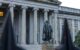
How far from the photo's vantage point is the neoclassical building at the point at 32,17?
53062mm

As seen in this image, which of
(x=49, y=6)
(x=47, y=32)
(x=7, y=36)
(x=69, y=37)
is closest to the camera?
(x=7, y=36)

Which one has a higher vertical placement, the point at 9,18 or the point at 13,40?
the point at 9,18

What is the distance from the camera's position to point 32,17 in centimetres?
5731

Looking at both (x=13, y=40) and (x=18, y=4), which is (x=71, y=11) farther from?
(x=13, y=40)

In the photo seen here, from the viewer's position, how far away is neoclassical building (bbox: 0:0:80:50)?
53.1 m

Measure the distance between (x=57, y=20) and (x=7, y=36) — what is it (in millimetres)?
58021

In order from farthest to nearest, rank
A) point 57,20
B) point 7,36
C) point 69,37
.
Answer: point 57,20 → point 69,37 → point 7,36

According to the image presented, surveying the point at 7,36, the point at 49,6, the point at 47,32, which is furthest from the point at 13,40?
the point at 49,6

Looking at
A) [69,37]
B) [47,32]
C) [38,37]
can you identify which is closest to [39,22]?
[38,37]

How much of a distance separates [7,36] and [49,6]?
177 ft

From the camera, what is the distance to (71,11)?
64.7m

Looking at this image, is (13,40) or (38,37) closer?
(13,40)

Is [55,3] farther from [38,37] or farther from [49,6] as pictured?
[38,37]

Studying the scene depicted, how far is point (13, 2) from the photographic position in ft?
173
